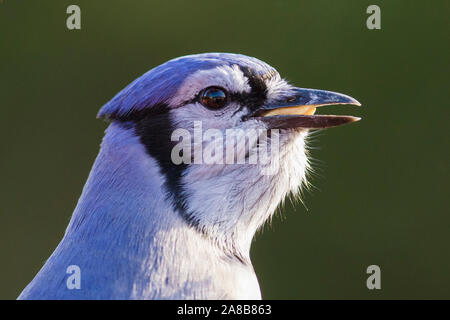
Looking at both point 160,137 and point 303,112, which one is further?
point 303,112

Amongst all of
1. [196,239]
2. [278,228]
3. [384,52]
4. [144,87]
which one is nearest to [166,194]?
[196,239]

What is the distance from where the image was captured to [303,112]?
2486 millimetres

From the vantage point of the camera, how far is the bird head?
2259 millimetres

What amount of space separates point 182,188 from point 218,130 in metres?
0.21

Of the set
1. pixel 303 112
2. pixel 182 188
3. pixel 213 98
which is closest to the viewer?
pixel 182 188

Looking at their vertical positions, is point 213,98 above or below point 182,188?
above

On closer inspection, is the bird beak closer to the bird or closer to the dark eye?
the bird

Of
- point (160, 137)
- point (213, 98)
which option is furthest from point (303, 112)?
point (160, 137)

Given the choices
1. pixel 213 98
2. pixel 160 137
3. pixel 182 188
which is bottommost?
pixel 182 188

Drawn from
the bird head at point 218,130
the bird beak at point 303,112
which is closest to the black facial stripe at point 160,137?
the bird head at point 218,130

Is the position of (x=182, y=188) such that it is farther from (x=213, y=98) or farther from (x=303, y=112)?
(x=303, y=112)

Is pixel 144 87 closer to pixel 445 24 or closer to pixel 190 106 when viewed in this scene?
pixel 190 106
